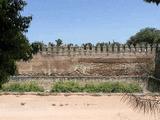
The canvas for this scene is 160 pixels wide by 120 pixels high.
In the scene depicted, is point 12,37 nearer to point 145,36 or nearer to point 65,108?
point 65,108

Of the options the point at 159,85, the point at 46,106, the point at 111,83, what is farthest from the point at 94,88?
the point at 46,106

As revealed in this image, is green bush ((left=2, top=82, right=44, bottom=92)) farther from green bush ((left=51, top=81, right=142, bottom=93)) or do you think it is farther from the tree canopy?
the tree canopy

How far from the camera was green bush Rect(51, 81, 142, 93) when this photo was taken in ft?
69.2

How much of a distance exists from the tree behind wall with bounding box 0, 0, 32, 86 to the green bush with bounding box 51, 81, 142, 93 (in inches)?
425

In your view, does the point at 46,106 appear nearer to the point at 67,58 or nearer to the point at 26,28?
the point at 26,28

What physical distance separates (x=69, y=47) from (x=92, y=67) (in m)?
1.57

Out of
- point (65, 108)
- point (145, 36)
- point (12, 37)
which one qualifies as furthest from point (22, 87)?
point (145, 36)

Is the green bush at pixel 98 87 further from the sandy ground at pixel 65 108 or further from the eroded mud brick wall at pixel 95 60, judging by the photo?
the eroded mud brick wall at pixel 95 60

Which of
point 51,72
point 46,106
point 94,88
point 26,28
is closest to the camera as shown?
point 26,28

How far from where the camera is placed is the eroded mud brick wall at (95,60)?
26156mm

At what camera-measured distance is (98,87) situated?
21.7 meters

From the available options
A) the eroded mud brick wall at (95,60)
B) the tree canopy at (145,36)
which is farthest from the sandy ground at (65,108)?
the tree canopy at (145,36)

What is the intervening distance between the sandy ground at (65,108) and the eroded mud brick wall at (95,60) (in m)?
7.63

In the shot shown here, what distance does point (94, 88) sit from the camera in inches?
853
